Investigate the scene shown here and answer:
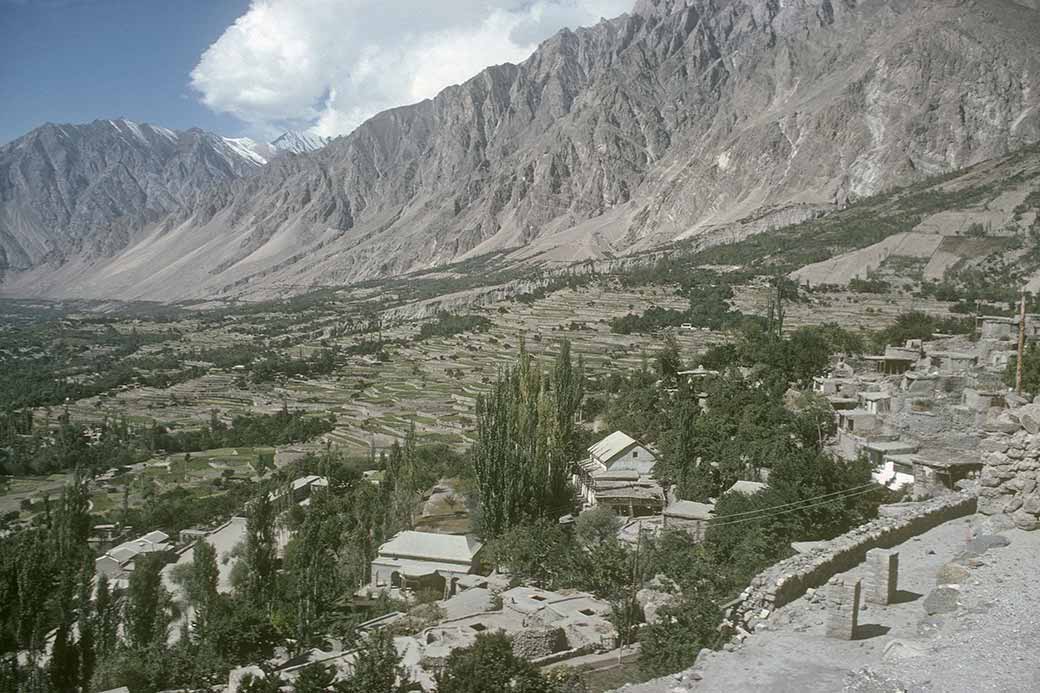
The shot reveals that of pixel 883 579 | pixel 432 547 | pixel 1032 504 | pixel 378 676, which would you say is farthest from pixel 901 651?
pixel 432 547

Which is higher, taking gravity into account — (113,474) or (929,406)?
(929,406)

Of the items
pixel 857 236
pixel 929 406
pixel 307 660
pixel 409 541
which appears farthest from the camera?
Result: pixel 857 236

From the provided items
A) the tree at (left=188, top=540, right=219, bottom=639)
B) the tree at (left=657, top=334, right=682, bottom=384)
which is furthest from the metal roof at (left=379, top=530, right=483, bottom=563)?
the tree at (left=657, top=334, right=682, bottom=384)

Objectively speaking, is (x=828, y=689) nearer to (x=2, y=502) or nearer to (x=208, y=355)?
(x=2, y=502)

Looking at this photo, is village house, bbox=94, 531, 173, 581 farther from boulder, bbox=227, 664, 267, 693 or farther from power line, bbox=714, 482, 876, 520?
power line, bbox=714, 482, 876, 520

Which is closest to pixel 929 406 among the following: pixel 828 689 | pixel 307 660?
pixel 828 689

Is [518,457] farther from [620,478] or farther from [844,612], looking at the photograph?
[844,612]

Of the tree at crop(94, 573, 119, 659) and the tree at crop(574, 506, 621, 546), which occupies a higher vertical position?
the tree at crop(574, 506, 621, 546)
